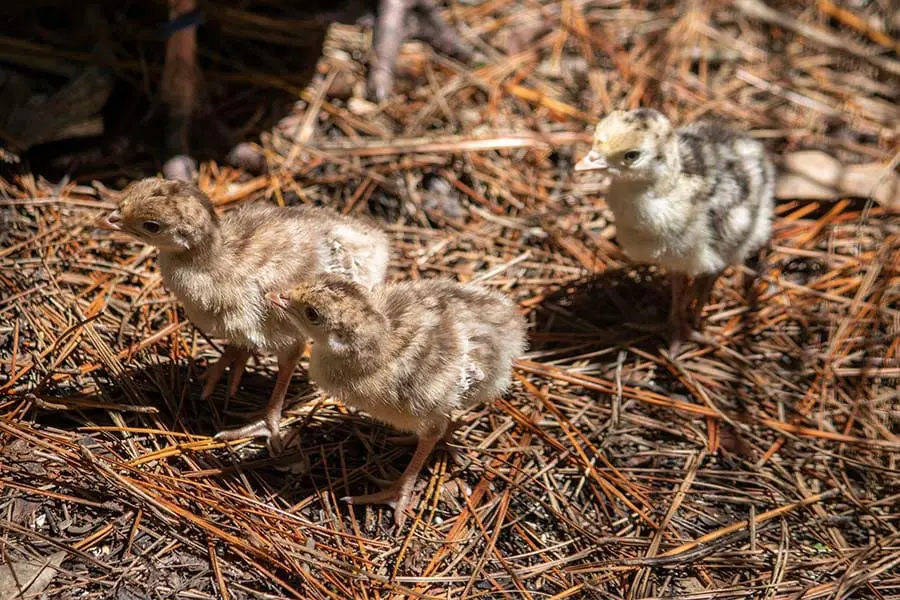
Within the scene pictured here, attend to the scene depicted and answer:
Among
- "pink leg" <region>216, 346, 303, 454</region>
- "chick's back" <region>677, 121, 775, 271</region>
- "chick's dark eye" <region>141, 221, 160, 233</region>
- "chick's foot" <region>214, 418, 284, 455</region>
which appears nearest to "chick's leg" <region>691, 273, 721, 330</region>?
"chick's back" <region>677, 121, 775, 271</region>

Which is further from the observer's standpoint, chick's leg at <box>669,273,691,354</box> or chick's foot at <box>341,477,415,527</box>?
chick's leg at <box>669,273,691,354</box>

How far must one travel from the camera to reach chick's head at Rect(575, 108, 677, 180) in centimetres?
359

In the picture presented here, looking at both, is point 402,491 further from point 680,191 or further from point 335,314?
point 680,191

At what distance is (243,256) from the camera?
3.17m

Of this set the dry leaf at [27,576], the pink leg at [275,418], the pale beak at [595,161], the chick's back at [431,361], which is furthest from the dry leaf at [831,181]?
the dry leaf at [27,576]

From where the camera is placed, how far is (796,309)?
14.0 ft

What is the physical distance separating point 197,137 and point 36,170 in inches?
31.5

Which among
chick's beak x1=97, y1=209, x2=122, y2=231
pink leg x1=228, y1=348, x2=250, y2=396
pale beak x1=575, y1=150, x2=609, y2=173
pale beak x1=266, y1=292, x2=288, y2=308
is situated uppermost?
pale beak x1=575, y1=150, x2=609, y2=173

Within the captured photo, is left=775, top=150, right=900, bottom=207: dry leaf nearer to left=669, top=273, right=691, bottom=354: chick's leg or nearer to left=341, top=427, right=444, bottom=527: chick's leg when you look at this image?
left=669, top=273, right=691, bottom=354: chick's leg

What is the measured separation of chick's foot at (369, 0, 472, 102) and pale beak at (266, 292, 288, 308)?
236 centimetres

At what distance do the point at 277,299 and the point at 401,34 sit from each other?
9.29 feet

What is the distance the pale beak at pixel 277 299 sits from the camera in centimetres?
293

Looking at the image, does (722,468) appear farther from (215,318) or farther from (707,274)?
(215,318)

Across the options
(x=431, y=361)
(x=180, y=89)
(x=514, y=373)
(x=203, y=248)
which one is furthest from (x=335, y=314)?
(x=180, y=89)
